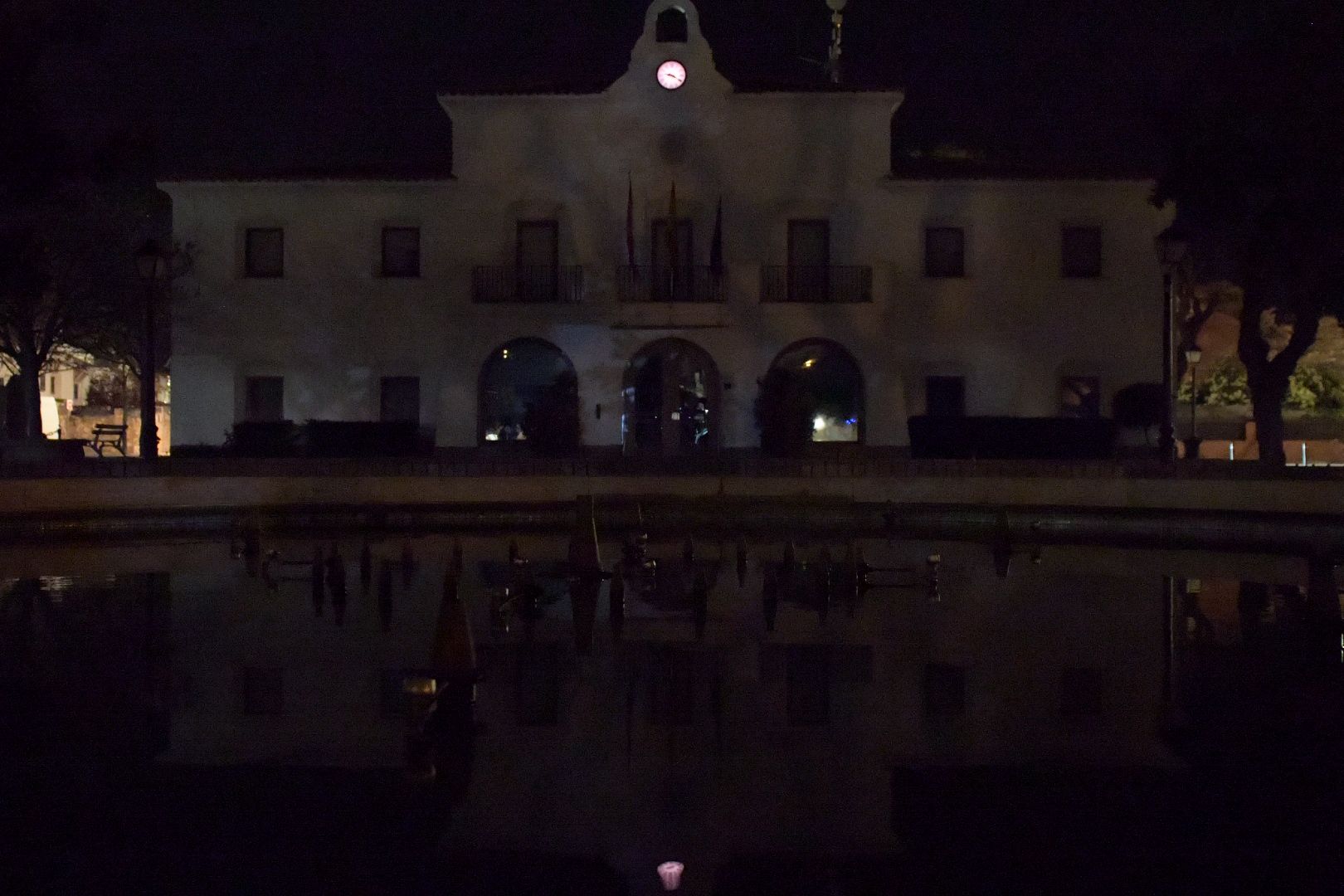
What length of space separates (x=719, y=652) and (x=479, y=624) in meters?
2.58

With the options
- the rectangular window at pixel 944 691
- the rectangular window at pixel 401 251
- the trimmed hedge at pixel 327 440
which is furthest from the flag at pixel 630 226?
the rectangular window at pixel 944 691

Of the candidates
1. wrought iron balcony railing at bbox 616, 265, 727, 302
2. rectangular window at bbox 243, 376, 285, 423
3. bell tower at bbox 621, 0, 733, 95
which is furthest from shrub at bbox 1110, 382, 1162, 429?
rectangular window at bbox 243, 376, 285, 423

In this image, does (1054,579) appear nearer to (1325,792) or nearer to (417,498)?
(1325,792)

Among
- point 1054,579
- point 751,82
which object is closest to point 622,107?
point 751,82

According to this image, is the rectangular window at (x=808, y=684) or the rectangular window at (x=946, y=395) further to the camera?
the rectangular window at (x=946, y=395)

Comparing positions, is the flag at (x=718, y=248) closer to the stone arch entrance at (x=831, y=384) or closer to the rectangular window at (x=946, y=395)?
the stone arch entrance at (x=831, y=384)

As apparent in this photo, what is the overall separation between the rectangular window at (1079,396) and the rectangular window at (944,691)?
2720 cm

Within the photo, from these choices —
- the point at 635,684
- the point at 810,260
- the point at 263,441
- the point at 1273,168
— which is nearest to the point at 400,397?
the point at 263,441

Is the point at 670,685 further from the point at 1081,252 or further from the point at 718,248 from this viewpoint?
the point at 1081,252

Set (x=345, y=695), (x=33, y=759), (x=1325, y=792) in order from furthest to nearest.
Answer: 1. (x=345, y=695)
2. (x=33, y=759)
3. (x=1325, y=792)

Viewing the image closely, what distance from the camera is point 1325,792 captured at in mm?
7129

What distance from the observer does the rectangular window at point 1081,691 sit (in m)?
9.24

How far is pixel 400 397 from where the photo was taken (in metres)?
37.5

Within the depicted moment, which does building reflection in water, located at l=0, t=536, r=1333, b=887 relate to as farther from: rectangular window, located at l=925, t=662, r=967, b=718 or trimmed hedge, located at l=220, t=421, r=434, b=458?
trimmed hedge, located at l=220, t=421, r=434, b=458
